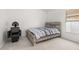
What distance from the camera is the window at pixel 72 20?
96 centimetres

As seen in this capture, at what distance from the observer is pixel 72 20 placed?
38.2 inches

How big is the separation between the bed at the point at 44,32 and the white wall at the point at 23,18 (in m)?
0.05

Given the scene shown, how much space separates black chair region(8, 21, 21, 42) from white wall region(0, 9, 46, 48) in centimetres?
4

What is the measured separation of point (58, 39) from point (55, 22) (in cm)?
17

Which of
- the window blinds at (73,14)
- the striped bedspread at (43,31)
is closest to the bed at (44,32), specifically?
the striped bedspread at (43,31)

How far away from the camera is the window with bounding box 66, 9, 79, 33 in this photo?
96 cm

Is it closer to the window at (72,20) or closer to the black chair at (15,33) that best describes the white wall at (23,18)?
the black chair at (15,33)

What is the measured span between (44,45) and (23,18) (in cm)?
32

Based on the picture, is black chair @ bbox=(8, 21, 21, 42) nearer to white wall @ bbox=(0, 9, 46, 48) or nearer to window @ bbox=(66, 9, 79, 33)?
white wall @ bbox=(0, 9, 46, 48)

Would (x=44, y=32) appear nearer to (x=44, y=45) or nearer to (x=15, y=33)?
(x=44, y=45)

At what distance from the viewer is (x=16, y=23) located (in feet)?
3.13

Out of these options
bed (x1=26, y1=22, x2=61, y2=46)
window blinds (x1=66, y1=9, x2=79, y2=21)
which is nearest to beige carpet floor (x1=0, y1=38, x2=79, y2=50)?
bed (x1=26, y1=22, x2=61, y2=46)
